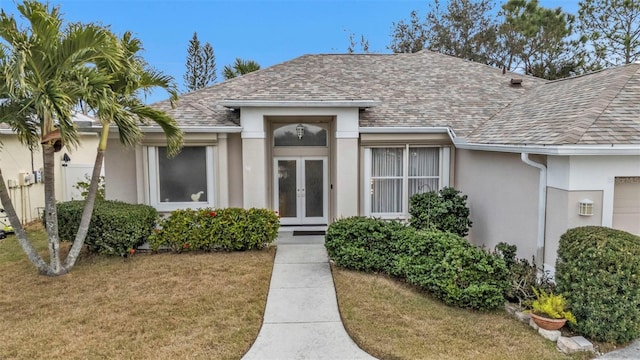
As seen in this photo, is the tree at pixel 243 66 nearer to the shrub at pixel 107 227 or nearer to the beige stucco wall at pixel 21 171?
the beige stucco wall at pixel 21 171

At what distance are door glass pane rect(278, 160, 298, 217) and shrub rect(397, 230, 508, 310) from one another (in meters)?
5.73

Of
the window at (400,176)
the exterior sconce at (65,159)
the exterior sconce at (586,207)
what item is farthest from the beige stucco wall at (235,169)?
the exterior sconce at (65,159)

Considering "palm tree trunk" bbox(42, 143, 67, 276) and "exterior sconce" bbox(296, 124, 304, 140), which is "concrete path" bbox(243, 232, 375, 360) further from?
"palm tree trunk" bbox(42, 143, 67, 276)

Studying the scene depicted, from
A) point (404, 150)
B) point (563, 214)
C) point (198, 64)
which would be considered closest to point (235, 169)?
point (404, 150)

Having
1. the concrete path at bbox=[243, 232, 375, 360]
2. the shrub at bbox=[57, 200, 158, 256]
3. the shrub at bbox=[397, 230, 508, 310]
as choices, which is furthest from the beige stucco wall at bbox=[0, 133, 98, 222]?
the shrub at bbox=[397, 230, 508, 310]

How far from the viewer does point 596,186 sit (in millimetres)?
6633

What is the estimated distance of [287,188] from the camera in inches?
493

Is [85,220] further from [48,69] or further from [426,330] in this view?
[426,330]

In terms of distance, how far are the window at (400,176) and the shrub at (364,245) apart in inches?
118

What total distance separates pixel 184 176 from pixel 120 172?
1820 millimetres

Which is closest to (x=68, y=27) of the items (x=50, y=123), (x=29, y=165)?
(x=50, y=123)

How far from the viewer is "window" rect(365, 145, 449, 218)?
1139 centimetres

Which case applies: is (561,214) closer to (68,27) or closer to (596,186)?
(596,186)

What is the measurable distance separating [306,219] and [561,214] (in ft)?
24.9
